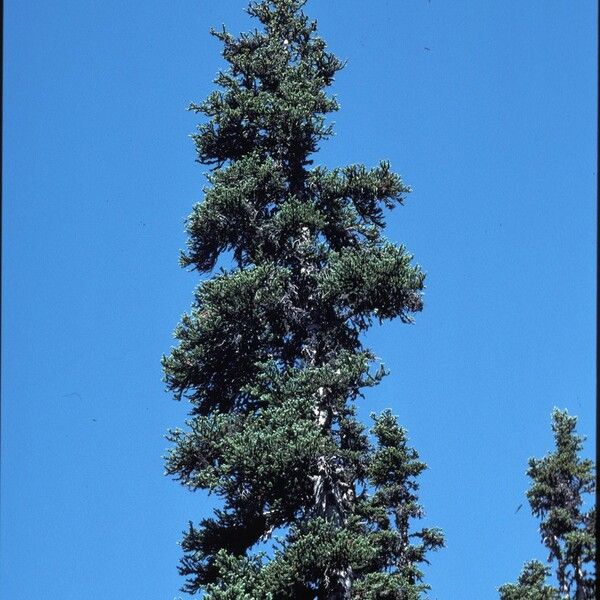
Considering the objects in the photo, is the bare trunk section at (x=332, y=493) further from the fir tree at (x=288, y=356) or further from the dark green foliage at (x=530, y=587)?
the dark green foliage at (x=530, y=587)

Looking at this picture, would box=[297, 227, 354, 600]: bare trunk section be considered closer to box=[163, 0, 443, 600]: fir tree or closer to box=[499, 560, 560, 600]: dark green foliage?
box=[163, 0, 443, 600]: fir tree

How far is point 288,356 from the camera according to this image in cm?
2253

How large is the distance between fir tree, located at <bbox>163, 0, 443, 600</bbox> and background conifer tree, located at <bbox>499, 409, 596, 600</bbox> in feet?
8.38

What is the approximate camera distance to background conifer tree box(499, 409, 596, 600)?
20.6 metres

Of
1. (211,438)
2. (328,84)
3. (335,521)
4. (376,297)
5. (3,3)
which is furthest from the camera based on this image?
(328,84)

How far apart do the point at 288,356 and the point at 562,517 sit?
6.91 meters

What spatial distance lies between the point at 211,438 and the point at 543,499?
7.48m

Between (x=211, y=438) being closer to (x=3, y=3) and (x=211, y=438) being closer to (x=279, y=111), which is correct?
(x=279, y=111)

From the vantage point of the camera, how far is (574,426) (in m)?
23.0

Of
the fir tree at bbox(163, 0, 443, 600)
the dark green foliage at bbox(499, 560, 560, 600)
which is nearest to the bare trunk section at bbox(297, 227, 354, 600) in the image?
the fir tree at bbox(163, 0, 443, 600)

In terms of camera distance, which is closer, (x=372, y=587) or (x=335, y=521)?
(x=372, y=587)

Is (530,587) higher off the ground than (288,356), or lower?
lower

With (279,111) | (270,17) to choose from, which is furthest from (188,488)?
(270,17)

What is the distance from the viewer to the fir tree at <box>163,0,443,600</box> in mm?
18750
